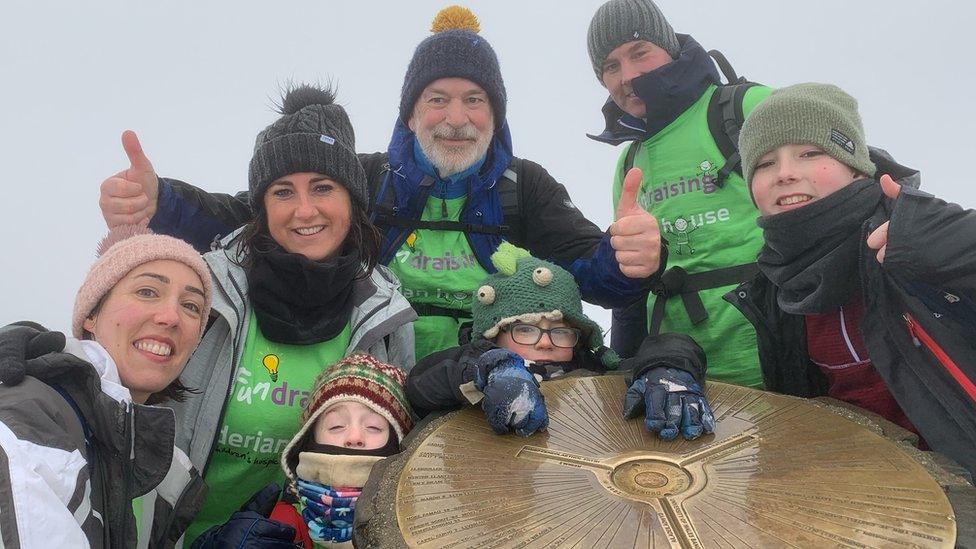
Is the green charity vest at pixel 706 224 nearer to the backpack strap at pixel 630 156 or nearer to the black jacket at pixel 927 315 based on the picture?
the backpack strap at pixel 630 156

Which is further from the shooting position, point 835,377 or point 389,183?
point 389,183

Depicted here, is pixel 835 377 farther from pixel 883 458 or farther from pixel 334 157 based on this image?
pixel 334 157

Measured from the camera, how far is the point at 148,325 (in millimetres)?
2305

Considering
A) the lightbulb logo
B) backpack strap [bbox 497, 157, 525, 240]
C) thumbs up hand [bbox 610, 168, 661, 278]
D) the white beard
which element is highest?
the white beard

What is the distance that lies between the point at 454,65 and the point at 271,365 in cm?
189

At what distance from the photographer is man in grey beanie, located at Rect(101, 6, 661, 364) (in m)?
3.41

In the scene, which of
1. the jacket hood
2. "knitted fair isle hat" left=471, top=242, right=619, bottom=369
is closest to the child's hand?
"knitted fair isle hat" left=471, top=242, right=619, bottom=369

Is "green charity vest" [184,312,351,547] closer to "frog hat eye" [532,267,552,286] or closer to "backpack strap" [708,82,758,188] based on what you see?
"frog hat eye" [532,267,552,286]

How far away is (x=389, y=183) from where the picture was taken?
3590mm

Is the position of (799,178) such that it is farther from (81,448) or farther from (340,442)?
(81,448)

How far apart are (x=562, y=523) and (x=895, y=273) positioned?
1266 millimetres

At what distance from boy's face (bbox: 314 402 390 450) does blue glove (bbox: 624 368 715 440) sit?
879 millimetres

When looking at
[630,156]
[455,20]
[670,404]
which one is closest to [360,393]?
[670,404]

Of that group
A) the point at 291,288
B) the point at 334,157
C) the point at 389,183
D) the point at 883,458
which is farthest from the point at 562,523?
the point at 389,183
